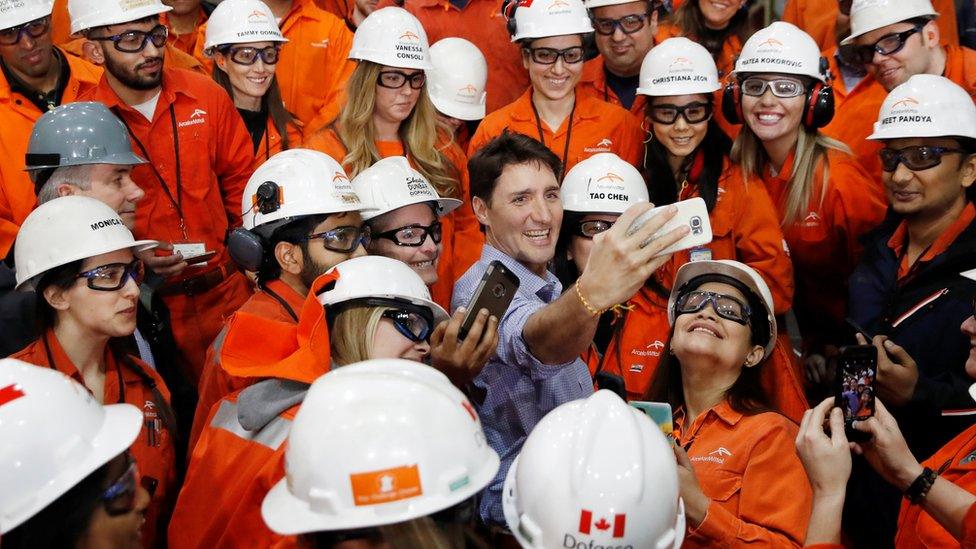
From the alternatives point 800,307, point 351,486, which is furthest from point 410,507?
point 800,307

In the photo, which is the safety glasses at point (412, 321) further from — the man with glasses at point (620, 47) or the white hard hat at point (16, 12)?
the man with glasses at point (620, 47)

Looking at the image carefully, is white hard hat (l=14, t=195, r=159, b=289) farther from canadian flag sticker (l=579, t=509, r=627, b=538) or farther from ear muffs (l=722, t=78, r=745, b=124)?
ear muffs (l=722, t=78, r=745, b=124)

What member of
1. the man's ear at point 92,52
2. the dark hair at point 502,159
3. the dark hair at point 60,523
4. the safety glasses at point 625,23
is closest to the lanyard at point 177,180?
the man's ear at point 92,52

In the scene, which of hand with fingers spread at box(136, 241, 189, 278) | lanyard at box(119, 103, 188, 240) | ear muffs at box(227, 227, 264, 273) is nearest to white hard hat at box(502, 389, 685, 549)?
ear muffs at box(227, 227, 264, 273)

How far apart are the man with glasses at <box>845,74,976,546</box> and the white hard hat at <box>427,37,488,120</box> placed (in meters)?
2.56

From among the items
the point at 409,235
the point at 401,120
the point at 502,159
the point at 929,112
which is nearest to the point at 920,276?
the point at 929,112

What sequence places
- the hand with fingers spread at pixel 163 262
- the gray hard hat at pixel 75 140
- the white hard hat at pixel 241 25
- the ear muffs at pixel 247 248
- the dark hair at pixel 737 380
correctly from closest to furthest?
the dark hair at pixel 737 380 < the ear muffs at pixel 247 248 < the gray hard hat at pixel 75 140 < the hand with fingers spread at pixel 163 262 < the white hard hat at pixel 241 25

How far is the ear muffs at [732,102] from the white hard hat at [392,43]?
171 centimetres

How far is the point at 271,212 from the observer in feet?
15.1

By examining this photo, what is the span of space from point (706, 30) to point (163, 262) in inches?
157

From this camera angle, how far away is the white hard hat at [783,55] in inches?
233

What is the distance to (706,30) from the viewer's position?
23.5 ft

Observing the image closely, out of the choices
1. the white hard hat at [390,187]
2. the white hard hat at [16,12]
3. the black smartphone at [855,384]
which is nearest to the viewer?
the black smartphone at [855,384]

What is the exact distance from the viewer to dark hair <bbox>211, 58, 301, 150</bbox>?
6.45m
